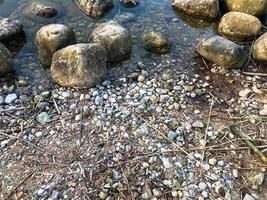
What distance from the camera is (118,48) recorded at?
18.7ft

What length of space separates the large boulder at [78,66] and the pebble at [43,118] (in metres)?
0.60

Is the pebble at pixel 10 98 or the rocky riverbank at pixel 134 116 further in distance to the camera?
the pebble at pixel 10 98

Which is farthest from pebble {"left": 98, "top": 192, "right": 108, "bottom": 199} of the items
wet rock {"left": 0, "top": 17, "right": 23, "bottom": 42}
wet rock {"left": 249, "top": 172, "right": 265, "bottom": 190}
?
wet rock {"left": 0, "top": 17, "right": 23, "bottom": 42}

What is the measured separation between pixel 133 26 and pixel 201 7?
1.36 metres

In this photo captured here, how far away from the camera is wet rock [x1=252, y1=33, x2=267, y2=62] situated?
5.84 m

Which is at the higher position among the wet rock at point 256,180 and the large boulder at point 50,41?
the large boulder at point 50,41

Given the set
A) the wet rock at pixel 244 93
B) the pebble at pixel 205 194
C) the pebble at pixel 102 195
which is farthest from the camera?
the wet rock at pixel 244 93

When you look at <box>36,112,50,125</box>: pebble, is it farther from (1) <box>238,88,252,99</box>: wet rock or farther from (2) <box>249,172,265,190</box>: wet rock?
(1) <box>238,88,252,99</box>: wet rock

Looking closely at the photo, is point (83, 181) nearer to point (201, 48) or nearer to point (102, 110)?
A: point (102, 110)

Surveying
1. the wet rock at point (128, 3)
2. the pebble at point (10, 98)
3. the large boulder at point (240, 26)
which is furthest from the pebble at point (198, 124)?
the wet rock at point (128, 3)

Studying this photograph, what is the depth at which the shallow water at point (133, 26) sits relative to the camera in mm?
5805

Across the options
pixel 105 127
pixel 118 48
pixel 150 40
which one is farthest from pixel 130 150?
pixel 150 40

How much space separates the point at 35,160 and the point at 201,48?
10.6 feet

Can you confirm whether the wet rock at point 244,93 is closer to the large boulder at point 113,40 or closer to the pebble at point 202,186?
the pebble at point 202,186
